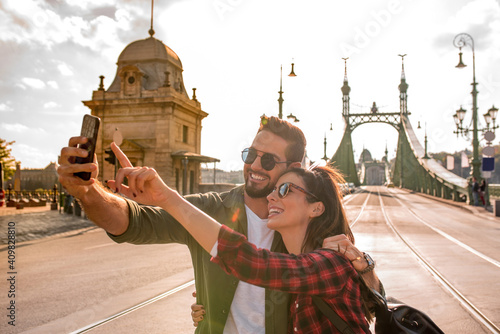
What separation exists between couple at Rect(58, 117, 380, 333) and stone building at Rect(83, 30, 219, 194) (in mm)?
27158

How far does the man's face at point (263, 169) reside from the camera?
233 cm

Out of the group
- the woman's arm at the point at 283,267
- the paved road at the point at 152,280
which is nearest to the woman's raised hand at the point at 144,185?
the woman's arm at the point at 283,267

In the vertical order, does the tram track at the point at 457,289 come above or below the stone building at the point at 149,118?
below

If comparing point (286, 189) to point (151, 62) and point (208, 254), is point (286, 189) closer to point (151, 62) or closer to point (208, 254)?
point (208, 254)

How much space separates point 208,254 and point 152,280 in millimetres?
5228

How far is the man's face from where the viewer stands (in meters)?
2.33

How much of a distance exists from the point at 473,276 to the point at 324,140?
44024 mm

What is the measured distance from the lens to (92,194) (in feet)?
5.59

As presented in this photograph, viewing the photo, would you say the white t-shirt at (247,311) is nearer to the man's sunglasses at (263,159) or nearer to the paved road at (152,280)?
the man's sunglasses at (263,159)

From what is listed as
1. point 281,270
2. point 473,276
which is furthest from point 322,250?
point 473,276

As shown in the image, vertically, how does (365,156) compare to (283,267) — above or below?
above

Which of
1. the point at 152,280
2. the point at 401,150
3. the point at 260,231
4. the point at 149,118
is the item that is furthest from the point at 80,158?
the point at 401,150

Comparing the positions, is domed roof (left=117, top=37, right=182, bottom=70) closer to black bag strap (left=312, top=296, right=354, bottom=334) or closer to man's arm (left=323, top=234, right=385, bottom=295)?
man's arm (left=323, top=234, right=385, bottom=295)

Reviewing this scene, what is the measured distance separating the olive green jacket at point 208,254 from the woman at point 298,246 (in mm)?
103
